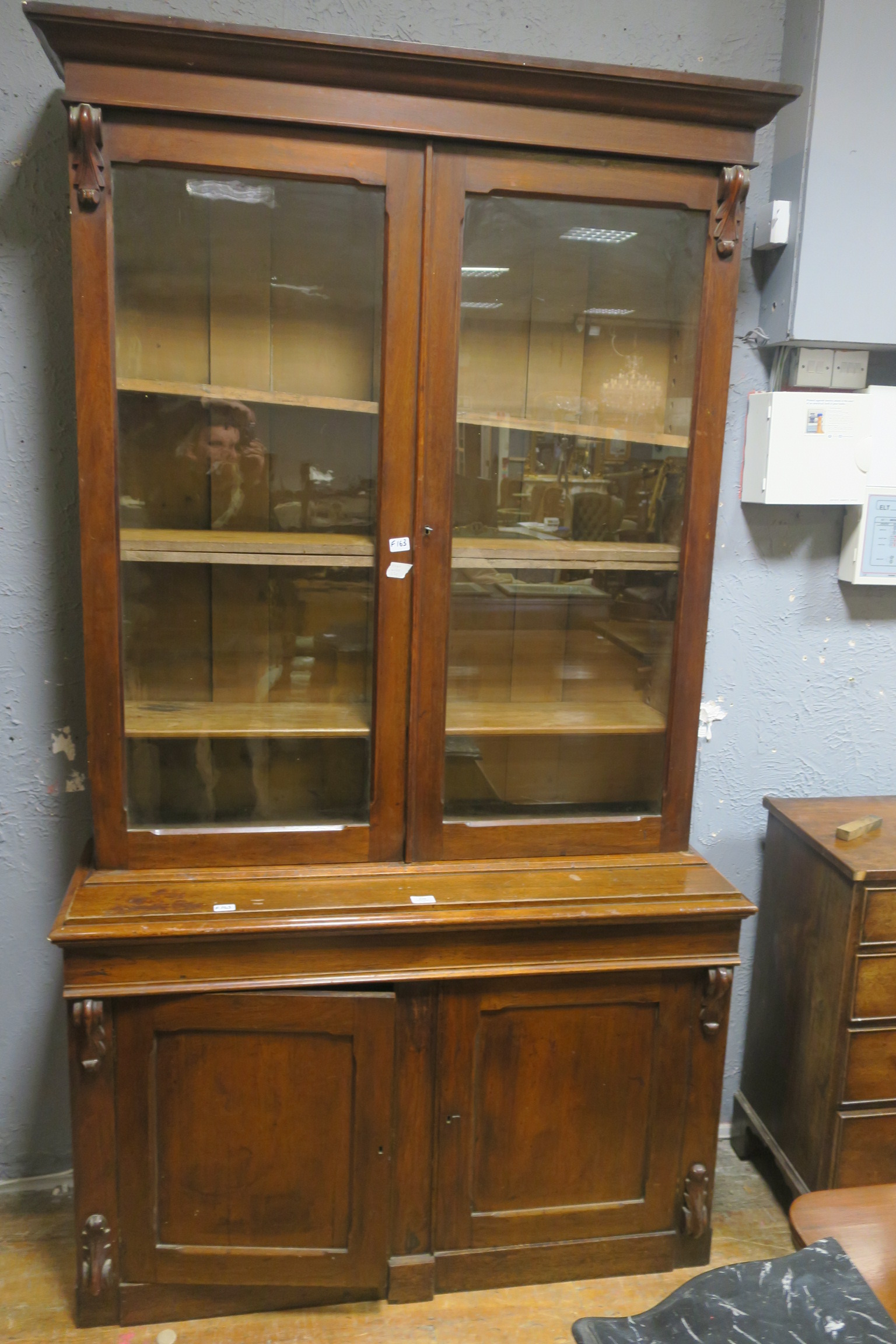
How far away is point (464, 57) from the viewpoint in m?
1.47

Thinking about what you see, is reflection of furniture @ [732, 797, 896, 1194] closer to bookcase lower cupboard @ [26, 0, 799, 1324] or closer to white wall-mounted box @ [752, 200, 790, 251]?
bookcase lower cupboard @ [26, 0, 799, 1324]

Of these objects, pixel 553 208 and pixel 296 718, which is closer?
pixel 553 208

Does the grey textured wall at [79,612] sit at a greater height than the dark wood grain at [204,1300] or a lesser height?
greater

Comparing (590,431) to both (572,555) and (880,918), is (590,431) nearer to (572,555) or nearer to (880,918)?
(572,555)

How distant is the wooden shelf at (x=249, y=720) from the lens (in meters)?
1.70

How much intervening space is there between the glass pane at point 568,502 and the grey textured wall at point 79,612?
32cm

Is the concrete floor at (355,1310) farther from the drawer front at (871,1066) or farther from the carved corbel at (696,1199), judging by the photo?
the drawer front at (871,1066)

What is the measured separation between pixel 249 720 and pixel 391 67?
105 cm

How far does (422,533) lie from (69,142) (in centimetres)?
77

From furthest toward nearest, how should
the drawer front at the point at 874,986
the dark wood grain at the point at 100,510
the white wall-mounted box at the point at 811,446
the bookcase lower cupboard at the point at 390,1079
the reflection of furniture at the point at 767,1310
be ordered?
the white wall-mounted box at the point at 811,446 → the drawer front at the point at 874,986 → the bookcase lower cupboard at the point at 390,1079 → the dark wood grain at the point at 100,510 → the reflection of furniture at the point at 767,1310

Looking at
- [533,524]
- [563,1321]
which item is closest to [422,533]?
[533,524]

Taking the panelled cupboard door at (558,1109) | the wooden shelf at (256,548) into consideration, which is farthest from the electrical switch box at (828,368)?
the panelled cupboard door at (558,1109)

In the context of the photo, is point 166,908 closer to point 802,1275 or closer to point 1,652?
point 1,652

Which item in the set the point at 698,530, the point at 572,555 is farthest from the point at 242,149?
the point at 698,530
